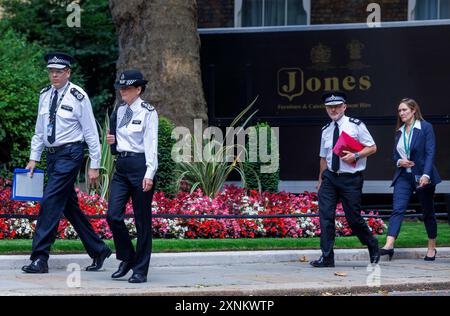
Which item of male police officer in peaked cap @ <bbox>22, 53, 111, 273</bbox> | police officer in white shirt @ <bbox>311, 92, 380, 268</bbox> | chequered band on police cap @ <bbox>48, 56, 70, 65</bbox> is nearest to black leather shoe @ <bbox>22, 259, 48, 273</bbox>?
male police officer in peaked cap @ <bbox>22, 53, 111, 273</bbox>

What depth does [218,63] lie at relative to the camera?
1803 centimetres

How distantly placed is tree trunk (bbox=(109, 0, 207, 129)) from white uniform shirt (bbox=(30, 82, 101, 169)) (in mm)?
5251

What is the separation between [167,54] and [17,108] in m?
2.40

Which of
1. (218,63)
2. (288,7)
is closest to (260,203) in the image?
(218,63)

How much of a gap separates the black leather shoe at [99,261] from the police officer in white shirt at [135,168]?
89 centimetres

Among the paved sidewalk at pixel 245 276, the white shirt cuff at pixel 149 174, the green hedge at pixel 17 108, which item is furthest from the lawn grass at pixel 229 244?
the green hedge at pixel 17 108

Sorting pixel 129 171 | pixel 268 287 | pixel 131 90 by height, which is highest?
pixel 131 90

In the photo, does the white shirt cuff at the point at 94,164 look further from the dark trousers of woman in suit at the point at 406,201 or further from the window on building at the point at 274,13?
the window on building at the point at 274,13

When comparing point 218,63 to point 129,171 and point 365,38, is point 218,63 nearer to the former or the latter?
point 365,38

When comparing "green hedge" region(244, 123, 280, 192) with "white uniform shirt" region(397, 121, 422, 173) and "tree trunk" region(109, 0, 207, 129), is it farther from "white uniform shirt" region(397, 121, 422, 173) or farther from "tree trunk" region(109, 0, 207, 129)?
"white uniform shirt" region(397, 121, 422, 173)

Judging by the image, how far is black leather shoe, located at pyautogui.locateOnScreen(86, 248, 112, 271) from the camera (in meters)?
11.1

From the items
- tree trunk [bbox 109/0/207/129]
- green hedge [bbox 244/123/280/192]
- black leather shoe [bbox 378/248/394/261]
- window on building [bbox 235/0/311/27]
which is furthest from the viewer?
window on building [bbox 235/0/311/27]

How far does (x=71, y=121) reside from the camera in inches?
425

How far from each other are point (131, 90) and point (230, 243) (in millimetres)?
3384
